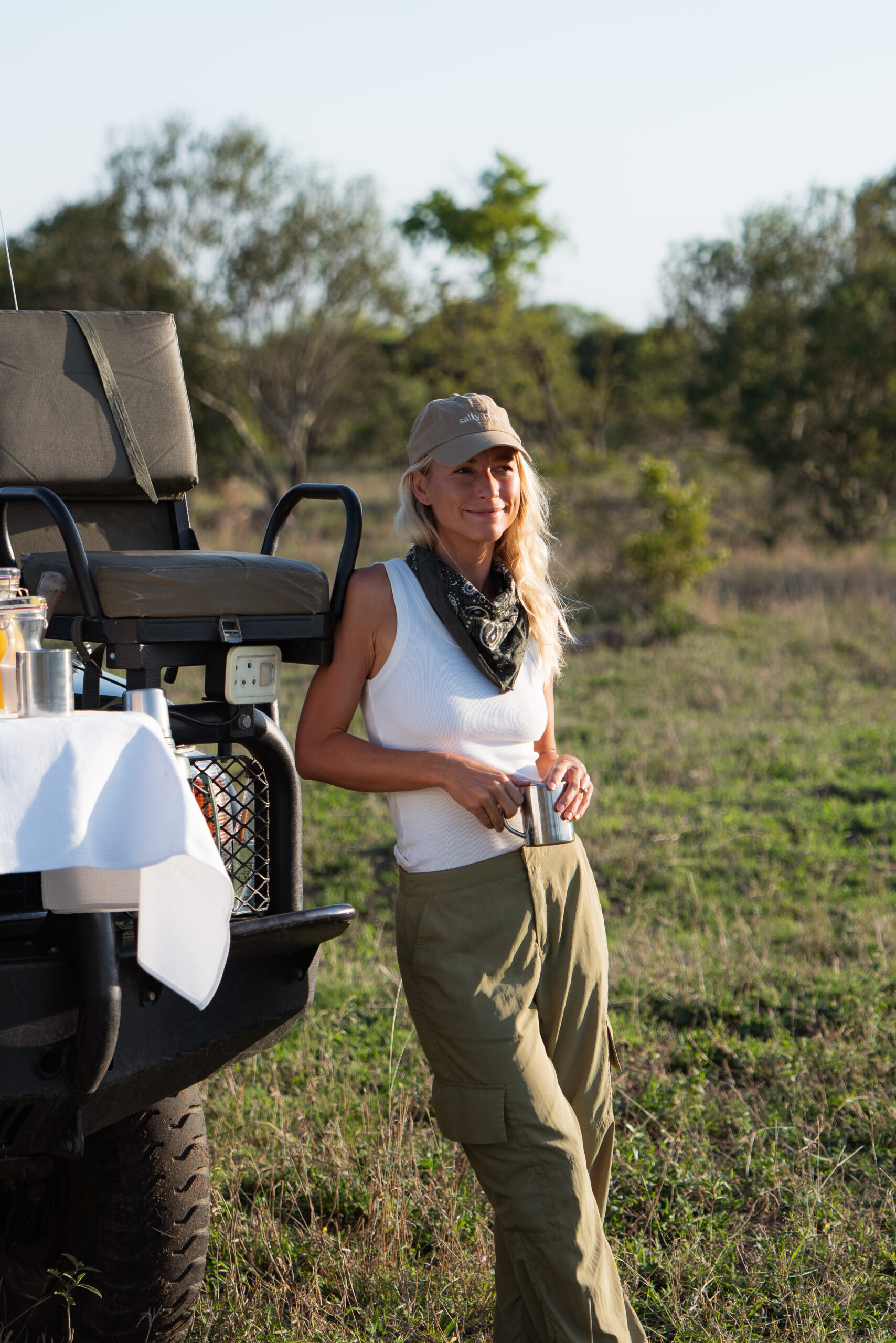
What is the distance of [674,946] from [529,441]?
66.8 ft

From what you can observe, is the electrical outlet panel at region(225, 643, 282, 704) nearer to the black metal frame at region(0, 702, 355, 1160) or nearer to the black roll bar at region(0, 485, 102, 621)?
the black metal frame at region(0, 702, 355, 1160)

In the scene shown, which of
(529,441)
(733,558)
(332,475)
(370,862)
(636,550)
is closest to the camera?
(370,862)

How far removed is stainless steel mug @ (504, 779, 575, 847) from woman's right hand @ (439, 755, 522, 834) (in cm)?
A: 2

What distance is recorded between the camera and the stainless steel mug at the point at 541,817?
225 cm

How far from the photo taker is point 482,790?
7.32ft

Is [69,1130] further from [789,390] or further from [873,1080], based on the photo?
[789,390]

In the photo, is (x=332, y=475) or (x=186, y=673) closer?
(x=186, y=673)

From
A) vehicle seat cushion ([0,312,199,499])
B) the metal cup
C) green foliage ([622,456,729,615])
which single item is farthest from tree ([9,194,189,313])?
the metal cup

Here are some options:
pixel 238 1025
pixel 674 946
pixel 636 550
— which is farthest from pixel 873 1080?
pixel 636 550

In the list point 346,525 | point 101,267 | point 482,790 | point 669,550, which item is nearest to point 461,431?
point 346,525

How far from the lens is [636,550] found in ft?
40.6

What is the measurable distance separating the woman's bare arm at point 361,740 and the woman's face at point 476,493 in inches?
7.6

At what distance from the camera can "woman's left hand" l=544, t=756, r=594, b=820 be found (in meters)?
2.27

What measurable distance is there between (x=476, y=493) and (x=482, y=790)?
606 millimetres
